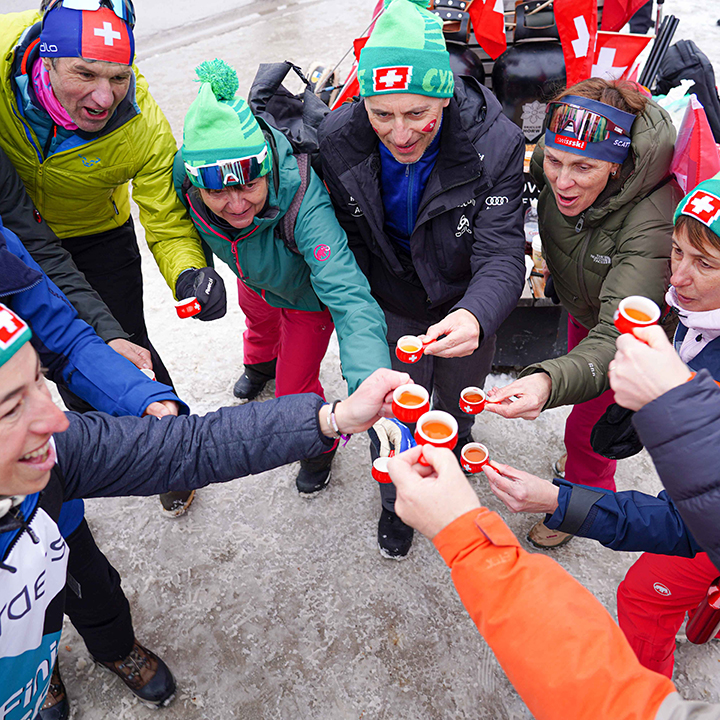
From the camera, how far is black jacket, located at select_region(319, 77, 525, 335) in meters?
2.55

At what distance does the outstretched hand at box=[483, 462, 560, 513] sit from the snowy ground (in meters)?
1.04

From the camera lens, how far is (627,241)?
2.42 m

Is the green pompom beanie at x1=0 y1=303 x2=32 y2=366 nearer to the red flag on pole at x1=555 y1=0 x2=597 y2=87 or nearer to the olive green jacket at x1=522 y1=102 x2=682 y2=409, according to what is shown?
the olive green jacket at x1=522 y1=102 x2=682 y2=409

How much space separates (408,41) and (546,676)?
89.4 inches

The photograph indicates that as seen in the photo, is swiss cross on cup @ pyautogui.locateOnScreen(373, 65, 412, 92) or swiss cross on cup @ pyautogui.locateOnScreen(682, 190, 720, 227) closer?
swiss cross on cup @ pyautogui.locateOnScreen(682, 190, 720, 227)

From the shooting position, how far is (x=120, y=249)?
3.36 meters

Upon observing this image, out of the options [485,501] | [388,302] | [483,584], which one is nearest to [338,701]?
[485,501]

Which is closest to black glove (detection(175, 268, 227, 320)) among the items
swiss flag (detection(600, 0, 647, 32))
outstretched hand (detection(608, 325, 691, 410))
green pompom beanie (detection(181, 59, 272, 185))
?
green pompom beanie (detection(181, 59, 272, 185))

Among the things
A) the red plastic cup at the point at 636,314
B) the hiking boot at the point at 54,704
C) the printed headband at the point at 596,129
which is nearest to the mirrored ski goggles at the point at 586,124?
the printed headband at the point at 596,129

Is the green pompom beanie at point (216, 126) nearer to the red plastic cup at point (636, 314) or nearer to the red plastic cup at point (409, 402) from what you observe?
the red plastic cup at point (409, 402)

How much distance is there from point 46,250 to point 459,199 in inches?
74.2

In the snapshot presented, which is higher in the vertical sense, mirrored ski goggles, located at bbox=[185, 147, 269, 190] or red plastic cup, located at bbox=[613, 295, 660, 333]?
mirrored ski goggles, located at bbox=[185, 147, 269, 190]

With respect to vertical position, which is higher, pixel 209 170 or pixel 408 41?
pixel 408 41

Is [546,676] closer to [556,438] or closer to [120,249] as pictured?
[556,438]
